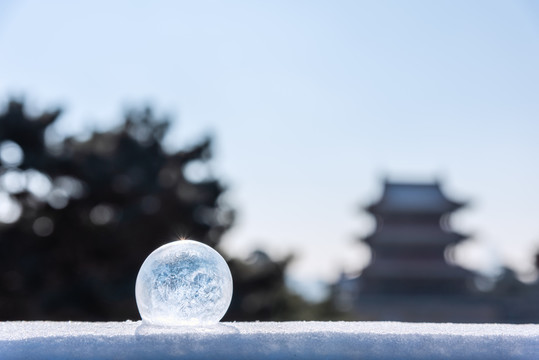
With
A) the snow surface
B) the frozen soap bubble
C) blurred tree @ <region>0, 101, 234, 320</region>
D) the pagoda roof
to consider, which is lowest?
the snow surface

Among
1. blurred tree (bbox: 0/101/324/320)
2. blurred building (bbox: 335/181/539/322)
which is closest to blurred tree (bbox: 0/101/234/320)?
blurred tree (bbox: 0/101/324/320)

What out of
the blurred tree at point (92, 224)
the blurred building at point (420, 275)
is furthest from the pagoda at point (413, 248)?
the blurred tree at point (92, 224)

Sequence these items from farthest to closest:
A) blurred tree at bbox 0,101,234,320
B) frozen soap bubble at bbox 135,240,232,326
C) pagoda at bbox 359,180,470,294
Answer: pagoda at bbox 359,180,470,294, blurred tree at bbox 0,101,234,320, frozen soap bubble at bbox 135,240,232,326

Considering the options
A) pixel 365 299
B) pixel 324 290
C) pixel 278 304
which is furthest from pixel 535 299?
pixel 278 304

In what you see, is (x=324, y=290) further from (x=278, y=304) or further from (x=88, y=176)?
(x=88, y=176)

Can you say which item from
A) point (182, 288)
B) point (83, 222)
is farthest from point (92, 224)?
point (182, 288)

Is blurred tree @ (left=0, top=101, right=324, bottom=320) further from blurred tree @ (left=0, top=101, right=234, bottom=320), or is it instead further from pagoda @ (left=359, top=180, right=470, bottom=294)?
pagoda @ (left=359, top=180, right=470, bottom=294)
